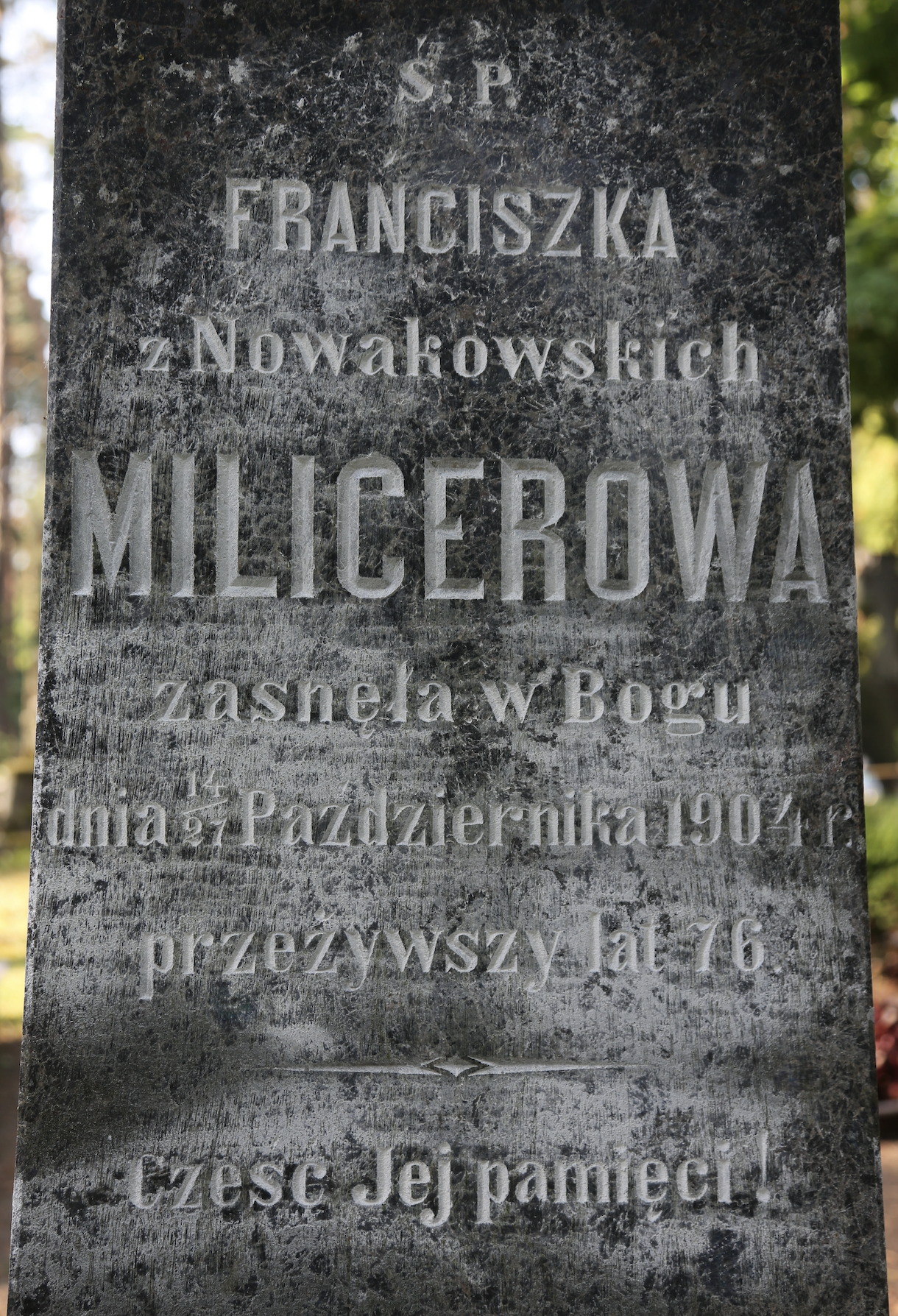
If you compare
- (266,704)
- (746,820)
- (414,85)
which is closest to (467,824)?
(266,704)

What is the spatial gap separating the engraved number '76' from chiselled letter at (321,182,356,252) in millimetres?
1738

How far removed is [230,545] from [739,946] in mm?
1439

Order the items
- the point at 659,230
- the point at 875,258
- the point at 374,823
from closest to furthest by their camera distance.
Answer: the point at 374,823, the point at 659,230, the point at 875,258

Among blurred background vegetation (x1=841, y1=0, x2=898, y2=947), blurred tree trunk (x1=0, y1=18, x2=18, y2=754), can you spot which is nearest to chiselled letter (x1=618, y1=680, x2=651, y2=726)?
blurred background vegetation (x1=841, y1=0, x2=898, y2=947)

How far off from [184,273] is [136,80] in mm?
454

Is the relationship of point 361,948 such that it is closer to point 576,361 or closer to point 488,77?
point 576,361

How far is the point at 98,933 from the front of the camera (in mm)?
2461

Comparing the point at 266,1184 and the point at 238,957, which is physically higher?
the point at 238,957

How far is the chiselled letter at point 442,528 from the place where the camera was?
256cm

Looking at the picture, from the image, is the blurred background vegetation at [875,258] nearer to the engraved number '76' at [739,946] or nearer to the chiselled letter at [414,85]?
the chiselled letter at [414,85]

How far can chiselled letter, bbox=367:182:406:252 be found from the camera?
102 inches

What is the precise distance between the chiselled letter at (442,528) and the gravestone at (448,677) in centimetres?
1

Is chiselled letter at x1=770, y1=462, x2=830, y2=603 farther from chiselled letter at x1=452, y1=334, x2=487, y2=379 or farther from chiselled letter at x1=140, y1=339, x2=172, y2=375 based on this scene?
chiselled letter at x1=140, y1=339, x2=172, y2=375

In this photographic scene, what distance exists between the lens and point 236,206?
2.58 meters
